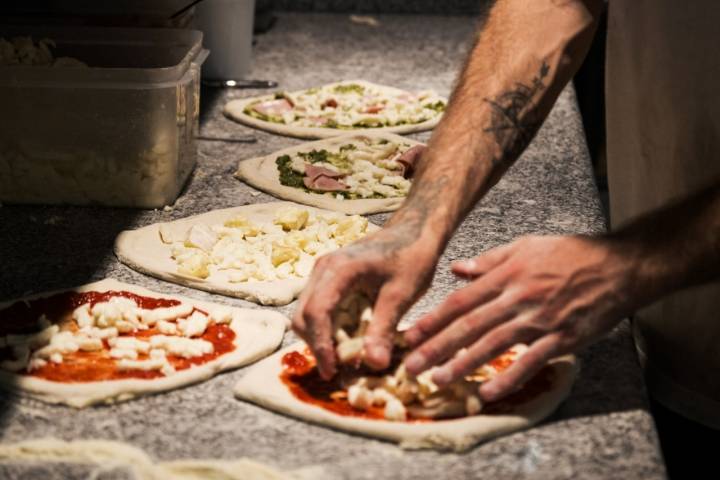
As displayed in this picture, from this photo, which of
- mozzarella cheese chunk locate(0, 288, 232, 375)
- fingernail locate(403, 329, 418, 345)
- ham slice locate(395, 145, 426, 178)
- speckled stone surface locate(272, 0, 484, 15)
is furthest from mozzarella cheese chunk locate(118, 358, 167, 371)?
speckled stone surface locate(272, 0, 484, 15)

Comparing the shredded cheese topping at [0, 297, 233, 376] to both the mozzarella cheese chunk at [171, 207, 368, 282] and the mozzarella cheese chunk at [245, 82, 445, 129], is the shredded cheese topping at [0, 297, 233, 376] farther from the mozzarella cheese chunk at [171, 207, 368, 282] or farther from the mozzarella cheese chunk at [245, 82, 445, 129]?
the mozzarella cheese chunk at [245, 82, 445, 129]

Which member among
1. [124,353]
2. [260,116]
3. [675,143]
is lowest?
[260,116]

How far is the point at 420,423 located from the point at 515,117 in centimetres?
52

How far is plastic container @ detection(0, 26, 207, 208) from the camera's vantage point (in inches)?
72.4

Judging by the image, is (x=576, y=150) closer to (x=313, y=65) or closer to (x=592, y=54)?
(x=313, y=65)

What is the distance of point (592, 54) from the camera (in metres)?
3.70

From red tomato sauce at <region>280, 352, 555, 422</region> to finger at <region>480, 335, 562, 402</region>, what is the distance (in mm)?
32

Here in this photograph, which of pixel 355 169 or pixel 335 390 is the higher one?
pixel 335 390

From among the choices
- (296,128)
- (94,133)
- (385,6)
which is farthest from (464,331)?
(385,6)

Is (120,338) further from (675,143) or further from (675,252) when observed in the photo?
(675,143)

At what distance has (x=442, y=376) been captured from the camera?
122 centimetres

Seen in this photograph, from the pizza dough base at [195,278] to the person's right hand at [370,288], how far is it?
0.36m

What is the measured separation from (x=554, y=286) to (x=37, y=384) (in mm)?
658

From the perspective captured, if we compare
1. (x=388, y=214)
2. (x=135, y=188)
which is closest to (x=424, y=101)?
(x=388, y=214)
